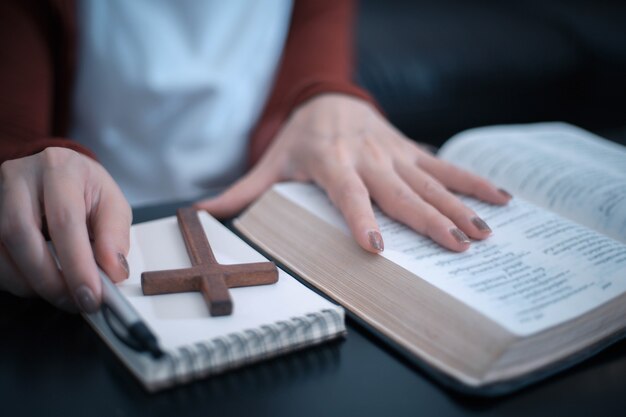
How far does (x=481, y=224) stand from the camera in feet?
1.75

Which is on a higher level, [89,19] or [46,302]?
[89,19]

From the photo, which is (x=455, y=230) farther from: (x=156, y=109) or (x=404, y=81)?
Result: (x=404, y=81)

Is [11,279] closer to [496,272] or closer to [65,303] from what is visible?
[65,303]

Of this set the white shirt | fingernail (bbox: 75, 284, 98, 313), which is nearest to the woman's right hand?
fingernail (bbox: 75, 284, 98, 313)

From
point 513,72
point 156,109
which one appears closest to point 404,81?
point 513,72

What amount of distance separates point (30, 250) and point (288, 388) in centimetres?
22

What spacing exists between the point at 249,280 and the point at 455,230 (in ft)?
0.59

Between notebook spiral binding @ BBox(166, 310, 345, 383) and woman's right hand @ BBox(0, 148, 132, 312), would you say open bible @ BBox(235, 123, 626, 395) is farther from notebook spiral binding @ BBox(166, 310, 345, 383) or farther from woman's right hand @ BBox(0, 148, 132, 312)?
woman's right hand @ BBox(0, 148, 132, 312)

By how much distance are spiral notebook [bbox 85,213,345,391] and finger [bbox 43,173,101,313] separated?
0.07 ft

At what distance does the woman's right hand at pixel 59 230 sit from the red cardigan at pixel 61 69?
0.06 metres

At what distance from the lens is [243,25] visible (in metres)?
0.94

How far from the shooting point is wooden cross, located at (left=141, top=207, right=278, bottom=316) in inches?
16.7

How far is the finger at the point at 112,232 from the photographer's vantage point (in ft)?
1.50

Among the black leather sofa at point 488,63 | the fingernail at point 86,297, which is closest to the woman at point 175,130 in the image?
the fingernail at point 86,297
